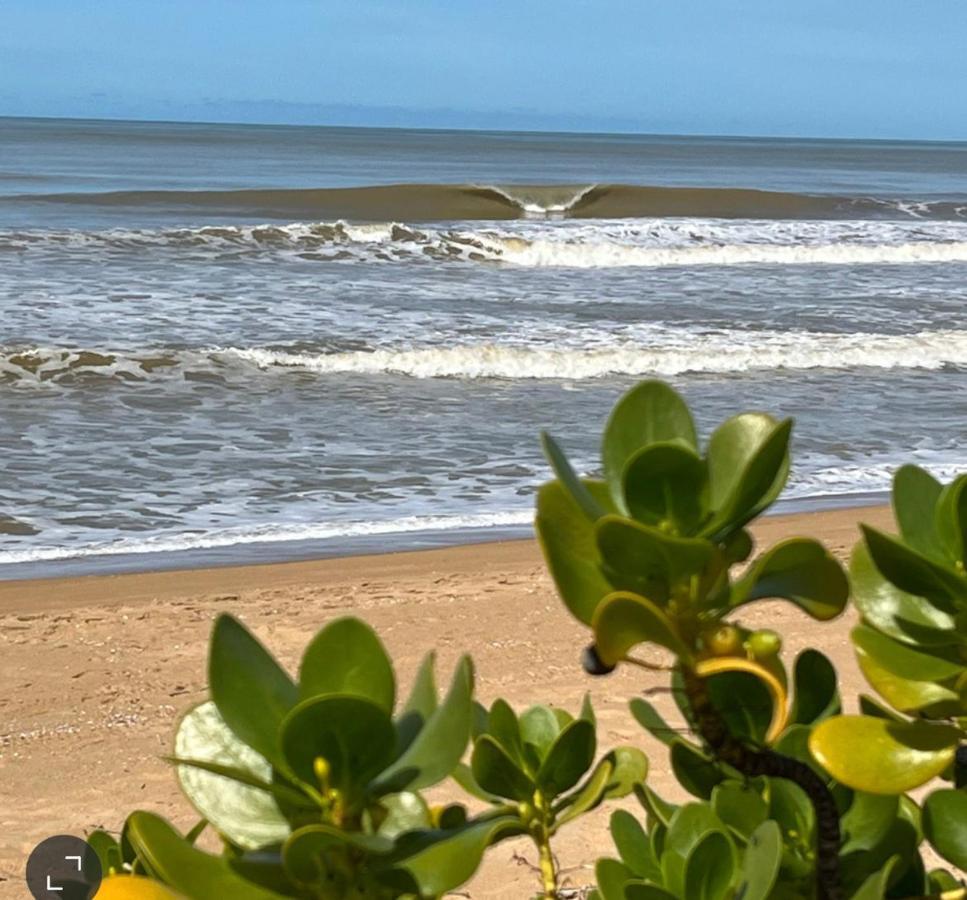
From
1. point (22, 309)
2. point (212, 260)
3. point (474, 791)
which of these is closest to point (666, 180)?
point (212, 260)

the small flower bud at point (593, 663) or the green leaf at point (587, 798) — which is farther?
the green leaf at point (587, 798)

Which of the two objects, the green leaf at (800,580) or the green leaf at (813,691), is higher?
the green leaf at (800,580)

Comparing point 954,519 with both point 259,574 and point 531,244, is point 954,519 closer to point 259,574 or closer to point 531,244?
point 259,574

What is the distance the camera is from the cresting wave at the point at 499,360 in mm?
10180

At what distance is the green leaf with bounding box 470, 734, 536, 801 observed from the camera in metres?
0.93

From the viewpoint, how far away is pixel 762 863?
70 centimetres

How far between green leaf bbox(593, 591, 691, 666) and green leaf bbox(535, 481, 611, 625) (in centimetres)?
4

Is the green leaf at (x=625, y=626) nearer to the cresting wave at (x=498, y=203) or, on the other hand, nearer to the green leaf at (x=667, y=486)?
the green leaf at (x=667, y=486)

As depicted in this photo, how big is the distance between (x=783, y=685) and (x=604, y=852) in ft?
7.12

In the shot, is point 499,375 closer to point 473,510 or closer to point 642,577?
point 473,510

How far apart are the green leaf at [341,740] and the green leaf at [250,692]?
44mm

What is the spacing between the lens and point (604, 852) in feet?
9.37

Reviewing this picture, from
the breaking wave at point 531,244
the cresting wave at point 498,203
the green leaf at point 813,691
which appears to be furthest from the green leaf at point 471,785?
the cresting wave at point 498,203

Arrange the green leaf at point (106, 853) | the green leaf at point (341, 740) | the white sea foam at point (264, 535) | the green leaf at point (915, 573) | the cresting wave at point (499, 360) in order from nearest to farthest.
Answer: the green leaf at point (341, 740) → the green leaf at point (915, 573) → the green leaf at point (106, 853) → the white sea foam at point (264, 535) → the cresting wave at point (499, 360)
